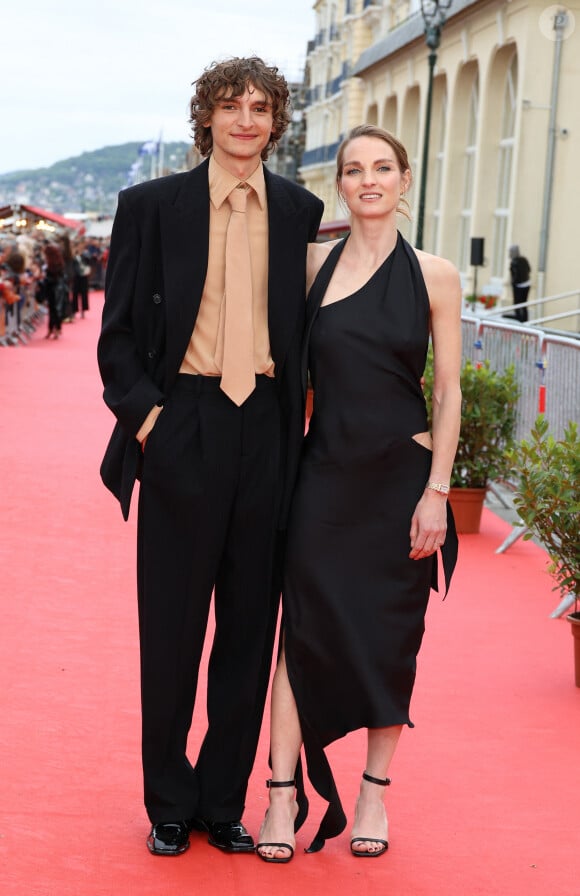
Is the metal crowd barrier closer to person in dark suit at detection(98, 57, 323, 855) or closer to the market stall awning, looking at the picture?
person in dark suit at detection(98, 57, 323, 855)

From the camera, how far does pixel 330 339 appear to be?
4.12 m

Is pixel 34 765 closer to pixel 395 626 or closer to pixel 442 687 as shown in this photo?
pixel 395 626

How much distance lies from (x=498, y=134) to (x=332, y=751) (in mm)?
27213

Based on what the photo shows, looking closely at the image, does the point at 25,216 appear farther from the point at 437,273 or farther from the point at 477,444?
the point at 437,273

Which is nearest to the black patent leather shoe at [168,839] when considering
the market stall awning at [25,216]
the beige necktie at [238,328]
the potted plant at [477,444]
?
the beige necktie at [238,328]

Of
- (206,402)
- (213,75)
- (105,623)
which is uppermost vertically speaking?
(213,75)

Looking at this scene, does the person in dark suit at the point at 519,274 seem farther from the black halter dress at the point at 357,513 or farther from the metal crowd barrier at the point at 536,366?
the black halter dress at the point at 357,513

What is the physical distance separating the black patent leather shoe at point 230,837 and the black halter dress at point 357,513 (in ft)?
0.73

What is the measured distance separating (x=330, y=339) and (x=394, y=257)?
32 cm

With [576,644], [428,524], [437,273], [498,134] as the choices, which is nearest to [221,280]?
[437,273]

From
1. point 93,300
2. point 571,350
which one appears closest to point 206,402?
point 571,350

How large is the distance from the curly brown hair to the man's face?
2 centimetres

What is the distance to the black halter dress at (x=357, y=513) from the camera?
4148 millimetres

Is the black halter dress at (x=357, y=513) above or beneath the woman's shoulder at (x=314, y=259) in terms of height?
beneath
